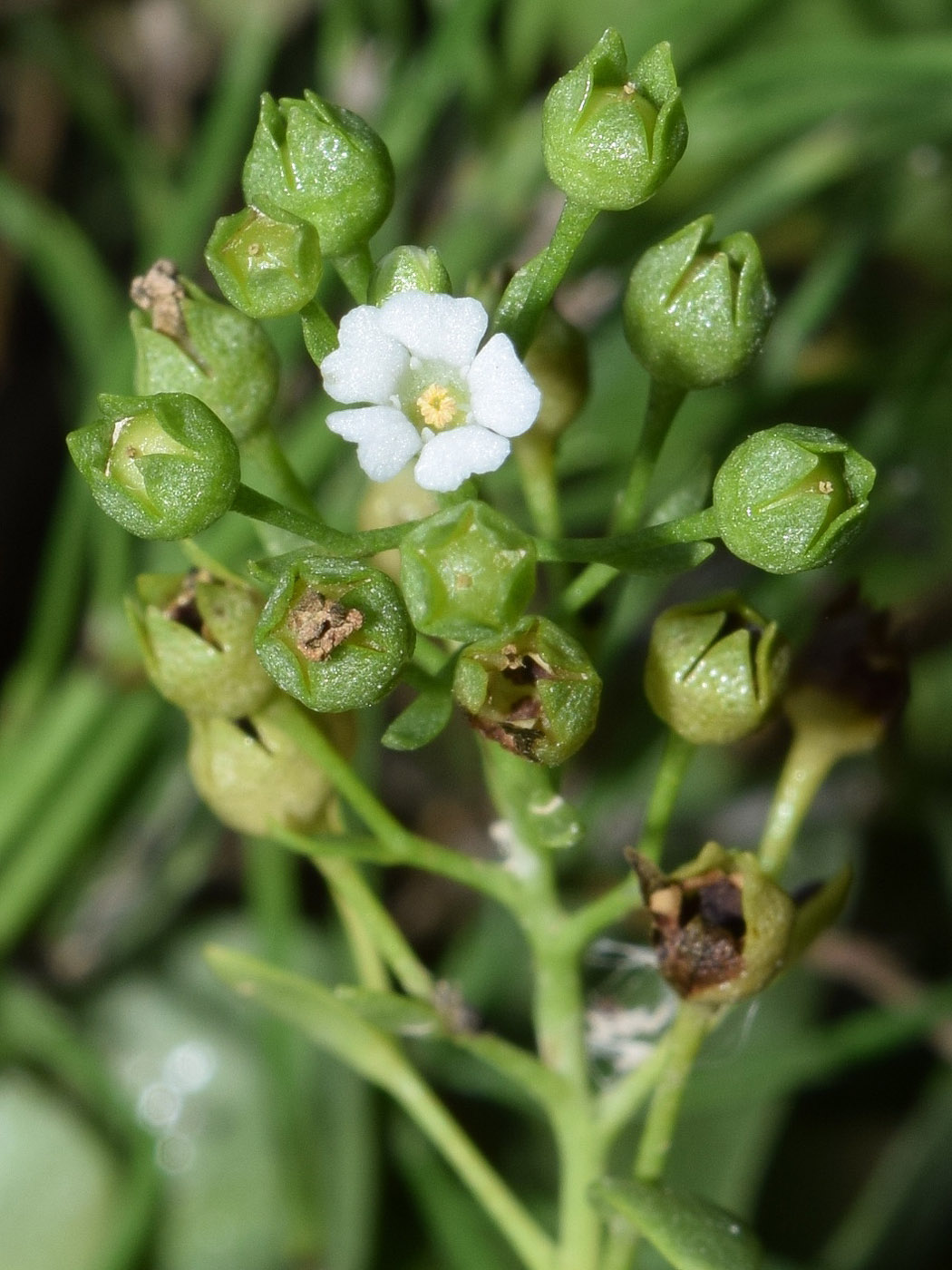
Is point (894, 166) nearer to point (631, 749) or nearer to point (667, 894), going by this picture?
point (631, 749)

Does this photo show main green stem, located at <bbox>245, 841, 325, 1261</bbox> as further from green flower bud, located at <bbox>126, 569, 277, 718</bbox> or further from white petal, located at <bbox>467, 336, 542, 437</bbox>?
white petal, located at <bbox>467, 336, 542, 437</bbox>

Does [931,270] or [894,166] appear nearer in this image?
[894,166]

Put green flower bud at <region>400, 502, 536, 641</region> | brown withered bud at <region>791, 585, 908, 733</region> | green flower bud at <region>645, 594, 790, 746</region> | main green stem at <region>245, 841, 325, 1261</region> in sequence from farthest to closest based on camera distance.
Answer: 1. main green stem at <region>245, 841, 325, 1261</region>
2. brown withered bud at <region>791, 585, 908, 733</region>
3. green flower bud at <region>645, 594, 790, 746</region>
4. green flower bud at <region>400, 502, 536, 641</region>

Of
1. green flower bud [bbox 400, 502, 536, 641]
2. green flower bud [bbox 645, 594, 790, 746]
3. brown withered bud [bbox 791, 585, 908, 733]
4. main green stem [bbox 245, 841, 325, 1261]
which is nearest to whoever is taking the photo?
green flower bud [bbox 400, 502, 536, 641]

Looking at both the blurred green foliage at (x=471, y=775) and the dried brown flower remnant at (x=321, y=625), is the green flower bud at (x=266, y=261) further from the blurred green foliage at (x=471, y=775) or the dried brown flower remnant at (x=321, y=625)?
the blurred green foliage at (x=471, y=775)

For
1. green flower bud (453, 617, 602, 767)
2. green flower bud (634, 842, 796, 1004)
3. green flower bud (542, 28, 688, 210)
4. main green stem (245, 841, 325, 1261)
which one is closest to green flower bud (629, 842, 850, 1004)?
green flower bud (634, 842, 796, 1004)

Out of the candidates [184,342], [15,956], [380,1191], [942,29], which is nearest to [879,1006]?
[380,1191]

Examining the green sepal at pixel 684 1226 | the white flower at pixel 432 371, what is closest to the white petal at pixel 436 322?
the white flower at pixel 432 371
